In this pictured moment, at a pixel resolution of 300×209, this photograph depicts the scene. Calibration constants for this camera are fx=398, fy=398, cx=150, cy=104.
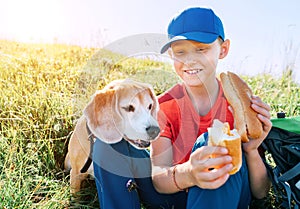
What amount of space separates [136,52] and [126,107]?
0.26 metres

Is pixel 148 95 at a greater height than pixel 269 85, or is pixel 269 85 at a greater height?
pixel 148 95

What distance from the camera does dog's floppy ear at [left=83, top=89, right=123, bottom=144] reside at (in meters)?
1.79

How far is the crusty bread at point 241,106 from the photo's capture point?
5.37 ft

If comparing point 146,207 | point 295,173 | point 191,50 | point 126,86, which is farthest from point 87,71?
point 295,173

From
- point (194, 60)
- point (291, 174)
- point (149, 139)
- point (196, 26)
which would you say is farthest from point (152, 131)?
point (291, 174)

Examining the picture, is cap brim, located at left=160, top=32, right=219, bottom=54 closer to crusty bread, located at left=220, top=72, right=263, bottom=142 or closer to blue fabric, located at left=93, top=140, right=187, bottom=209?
crusty bread, located at left=220, top=72, right=263, bottom=142

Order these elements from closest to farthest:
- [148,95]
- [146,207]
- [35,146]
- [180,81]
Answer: [148,95]
[180,81]
[146,207]
[35,146]

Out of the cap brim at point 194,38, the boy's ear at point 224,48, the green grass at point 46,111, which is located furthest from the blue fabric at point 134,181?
the boy's ear at point 224,48

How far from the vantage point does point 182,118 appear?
6.38 ft

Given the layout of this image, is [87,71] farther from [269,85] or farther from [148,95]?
[269,85]

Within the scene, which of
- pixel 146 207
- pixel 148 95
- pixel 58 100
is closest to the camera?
pixel 148 95

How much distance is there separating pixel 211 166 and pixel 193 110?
1.78ft

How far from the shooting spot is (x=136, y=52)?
1.72 metres

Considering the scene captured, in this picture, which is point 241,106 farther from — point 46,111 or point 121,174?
point 46,111
